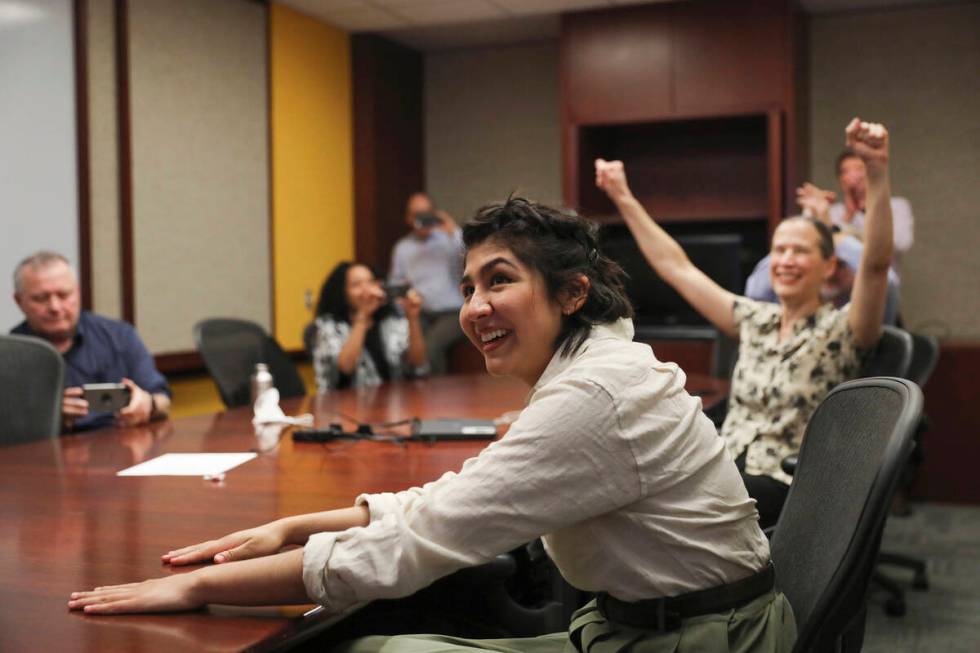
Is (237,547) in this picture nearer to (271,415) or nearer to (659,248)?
(271,415)

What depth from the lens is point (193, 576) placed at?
4.26 ft

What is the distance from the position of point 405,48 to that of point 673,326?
2.81 m

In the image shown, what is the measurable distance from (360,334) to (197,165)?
1784 mm

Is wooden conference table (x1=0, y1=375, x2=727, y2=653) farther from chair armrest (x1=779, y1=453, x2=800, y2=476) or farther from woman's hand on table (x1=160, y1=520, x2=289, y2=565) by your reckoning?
chair armrest (x1=779, y1=453, x2=800, y2=476)

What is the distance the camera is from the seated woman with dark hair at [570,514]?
1.28 meters

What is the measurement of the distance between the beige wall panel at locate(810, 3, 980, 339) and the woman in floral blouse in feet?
12.7

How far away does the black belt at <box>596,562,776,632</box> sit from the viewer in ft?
4.35

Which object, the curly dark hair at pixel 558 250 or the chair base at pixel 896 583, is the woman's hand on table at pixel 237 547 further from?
the chair base at pixel 896 583

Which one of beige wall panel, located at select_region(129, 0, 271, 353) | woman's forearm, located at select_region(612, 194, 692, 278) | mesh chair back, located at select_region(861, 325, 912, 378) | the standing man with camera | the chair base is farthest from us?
the standing man with camera

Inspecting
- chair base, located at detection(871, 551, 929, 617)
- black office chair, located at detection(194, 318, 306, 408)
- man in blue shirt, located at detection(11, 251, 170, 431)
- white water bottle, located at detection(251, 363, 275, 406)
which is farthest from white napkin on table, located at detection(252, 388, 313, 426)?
chair base, located at detection(871, 551, 929, 617)

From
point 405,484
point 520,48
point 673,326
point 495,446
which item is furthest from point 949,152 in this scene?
point 495,446

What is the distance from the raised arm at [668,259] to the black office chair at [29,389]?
1603mm

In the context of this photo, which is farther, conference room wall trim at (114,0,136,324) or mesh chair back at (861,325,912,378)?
conference room wall trim at (114,0,136,324)

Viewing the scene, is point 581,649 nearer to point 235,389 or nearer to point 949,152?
point 235,389
